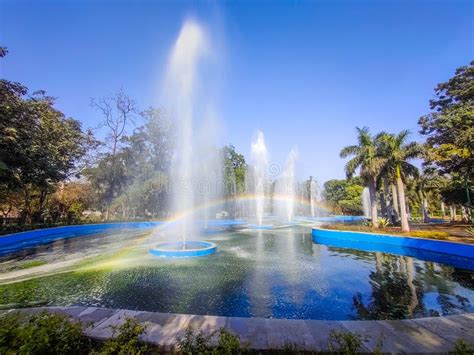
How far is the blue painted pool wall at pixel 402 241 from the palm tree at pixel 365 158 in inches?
179

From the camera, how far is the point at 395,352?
133 inches

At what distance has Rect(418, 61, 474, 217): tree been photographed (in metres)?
17.3

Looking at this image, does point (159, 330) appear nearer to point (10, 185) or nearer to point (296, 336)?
point (296, 336)

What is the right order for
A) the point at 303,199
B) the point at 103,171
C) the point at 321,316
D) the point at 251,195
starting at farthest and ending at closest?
the point at 303,199, the point at 251,195, the point at 103,171, the point at 321,316

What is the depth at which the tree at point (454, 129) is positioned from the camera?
17.3 meters

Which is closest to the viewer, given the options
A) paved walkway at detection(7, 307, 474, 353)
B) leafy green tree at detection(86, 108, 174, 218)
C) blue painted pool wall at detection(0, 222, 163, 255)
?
paved walkway at detection(7, 307, 474, 353)

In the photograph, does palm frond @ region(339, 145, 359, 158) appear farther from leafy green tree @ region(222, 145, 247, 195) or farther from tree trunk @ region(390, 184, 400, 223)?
leafy green tree @ region(222, 145, 247, 195)

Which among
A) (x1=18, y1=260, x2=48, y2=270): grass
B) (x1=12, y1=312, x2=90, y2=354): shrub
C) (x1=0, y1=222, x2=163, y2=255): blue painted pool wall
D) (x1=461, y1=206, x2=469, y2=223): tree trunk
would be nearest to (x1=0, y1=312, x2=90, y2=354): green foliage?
(x1=12, y1=312, x2=90, y2=354): shrub

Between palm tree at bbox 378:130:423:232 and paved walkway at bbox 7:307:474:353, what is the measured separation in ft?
48.5

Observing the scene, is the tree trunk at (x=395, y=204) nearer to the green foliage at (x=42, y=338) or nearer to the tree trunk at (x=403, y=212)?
the tree trunk at (x=403, y=212)

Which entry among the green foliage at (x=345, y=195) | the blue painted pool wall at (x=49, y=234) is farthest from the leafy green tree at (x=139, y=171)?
the green foliage at (x=345, y=195)

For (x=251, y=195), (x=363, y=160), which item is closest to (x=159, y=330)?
(x=363, y=160)

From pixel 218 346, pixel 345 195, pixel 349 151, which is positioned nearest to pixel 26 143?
pixel 218 346

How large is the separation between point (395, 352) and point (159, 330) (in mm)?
3676
